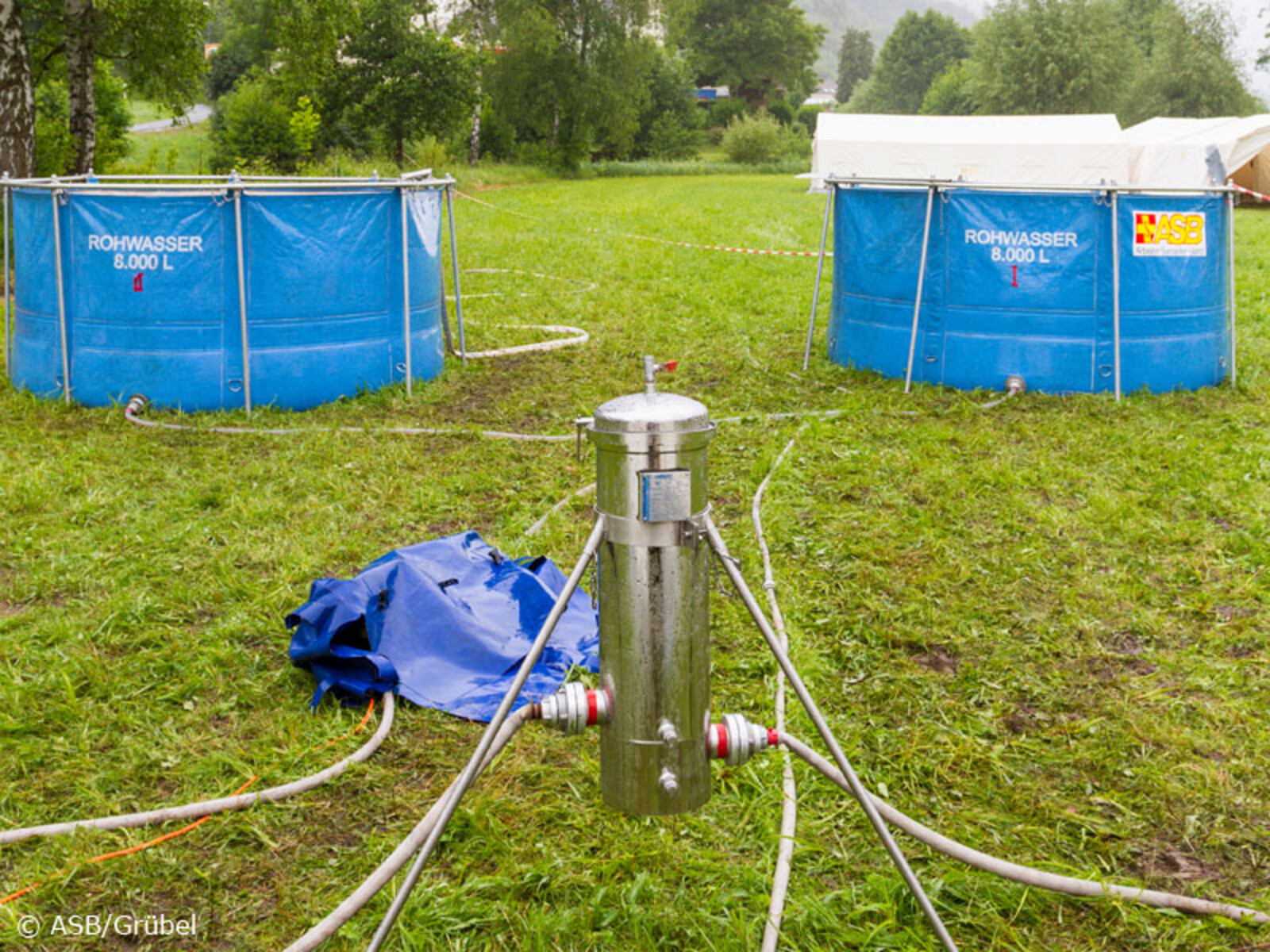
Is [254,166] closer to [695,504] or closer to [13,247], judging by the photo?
[13,247]

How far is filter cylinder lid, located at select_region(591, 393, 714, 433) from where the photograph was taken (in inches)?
116

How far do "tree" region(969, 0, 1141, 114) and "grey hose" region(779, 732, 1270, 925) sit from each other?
7164cm

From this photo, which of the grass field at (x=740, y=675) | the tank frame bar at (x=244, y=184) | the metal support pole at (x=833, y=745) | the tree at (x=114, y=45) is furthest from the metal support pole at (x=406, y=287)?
the tree at (x=114, y=45)

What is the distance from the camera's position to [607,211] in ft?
104

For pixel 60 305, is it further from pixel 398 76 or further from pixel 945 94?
pixel 945 94

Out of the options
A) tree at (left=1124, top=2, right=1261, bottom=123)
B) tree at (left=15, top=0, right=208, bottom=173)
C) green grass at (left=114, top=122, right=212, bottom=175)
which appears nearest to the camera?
tree at (left=15, top=0, right=208, bottom=173)

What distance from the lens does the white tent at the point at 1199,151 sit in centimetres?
3169

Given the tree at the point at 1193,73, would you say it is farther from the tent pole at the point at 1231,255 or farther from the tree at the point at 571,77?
the tent pole at the point at 1231,255

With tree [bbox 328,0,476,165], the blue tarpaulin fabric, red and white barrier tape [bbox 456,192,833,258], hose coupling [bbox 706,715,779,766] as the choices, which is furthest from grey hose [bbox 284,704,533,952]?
tree [bbox 328,0,476,165]

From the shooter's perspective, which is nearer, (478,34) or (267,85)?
(267,85)

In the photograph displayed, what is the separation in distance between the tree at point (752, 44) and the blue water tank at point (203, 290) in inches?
3701

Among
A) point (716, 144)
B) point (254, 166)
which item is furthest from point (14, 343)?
point (716, 144)

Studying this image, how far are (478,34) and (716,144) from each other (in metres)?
32.1

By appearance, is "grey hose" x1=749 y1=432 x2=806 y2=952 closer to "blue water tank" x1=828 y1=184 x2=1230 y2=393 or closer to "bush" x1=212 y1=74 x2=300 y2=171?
"blue water tank" x1=828 y1=184 x2=1230 y2=393
